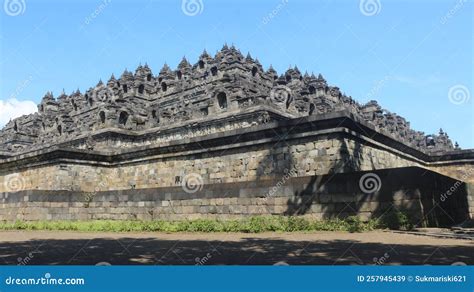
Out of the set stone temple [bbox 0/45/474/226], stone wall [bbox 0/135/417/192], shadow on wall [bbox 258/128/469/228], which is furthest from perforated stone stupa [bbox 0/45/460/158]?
shadow on wall [bbox 258/128/469/228]

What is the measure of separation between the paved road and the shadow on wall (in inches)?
48.1

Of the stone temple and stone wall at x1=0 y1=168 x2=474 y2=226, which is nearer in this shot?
stone wall at x1=0 y1=168 x2=474 y2=226

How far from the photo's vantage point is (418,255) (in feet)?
19.0

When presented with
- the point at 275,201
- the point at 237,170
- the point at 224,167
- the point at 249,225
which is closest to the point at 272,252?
the point at 249,225

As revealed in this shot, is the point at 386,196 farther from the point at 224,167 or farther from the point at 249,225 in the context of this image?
the point at 224,167

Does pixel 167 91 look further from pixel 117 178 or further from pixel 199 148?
pixel 199 148

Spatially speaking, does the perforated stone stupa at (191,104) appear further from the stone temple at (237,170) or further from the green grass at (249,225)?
the green grass at (249,225)

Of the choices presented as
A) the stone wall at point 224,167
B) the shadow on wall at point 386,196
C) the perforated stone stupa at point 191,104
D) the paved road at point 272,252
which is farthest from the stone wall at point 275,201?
the perforated stone stupa at point 191,104

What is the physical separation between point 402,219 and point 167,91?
38818 millimetres

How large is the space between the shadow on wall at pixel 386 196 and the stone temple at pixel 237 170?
25mm

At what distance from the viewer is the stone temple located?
9859 mm

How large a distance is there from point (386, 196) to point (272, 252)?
14.1 ft

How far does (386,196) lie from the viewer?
9461mm

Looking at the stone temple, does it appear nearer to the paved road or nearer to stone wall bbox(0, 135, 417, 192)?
stone wall bbox(0, 135, 417, 192)
